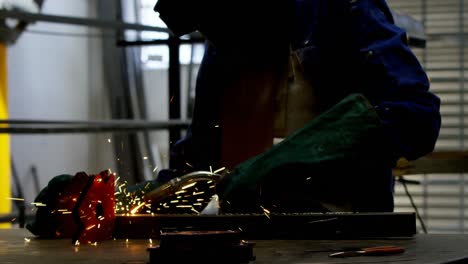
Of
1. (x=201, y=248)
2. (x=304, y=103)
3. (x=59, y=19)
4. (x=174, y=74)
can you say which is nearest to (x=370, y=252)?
(x=201, y=248)

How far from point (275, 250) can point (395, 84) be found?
71cm

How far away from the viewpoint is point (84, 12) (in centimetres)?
594

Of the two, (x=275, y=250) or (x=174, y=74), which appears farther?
(x=174, y=74)

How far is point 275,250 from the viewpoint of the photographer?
3.84 ft

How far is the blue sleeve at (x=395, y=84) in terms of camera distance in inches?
67.6

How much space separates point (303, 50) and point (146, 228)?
67 cm

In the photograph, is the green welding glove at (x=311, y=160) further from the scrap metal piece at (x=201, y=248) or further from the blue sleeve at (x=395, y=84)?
the scrap metal piece at (x=201, y=248)

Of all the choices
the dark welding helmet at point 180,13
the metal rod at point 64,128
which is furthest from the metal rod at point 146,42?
the dark welding helmet at point 180,13

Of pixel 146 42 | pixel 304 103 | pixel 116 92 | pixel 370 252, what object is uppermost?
pixel 146 42

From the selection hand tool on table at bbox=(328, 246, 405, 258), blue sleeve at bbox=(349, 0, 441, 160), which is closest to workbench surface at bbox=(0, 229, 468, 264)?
hand tool on table at bbox=(328, 246, 405, 258)

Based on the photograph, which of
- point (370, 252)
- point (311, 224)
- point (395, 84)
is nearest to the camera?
point (370, 252)

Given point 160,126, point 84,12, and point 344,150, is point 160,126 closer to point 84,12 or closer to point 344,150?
point 344,150

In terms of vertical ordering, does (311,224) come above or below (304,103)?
below

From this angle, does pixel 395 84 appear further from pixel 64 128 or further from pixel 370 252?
pixel 64 128
